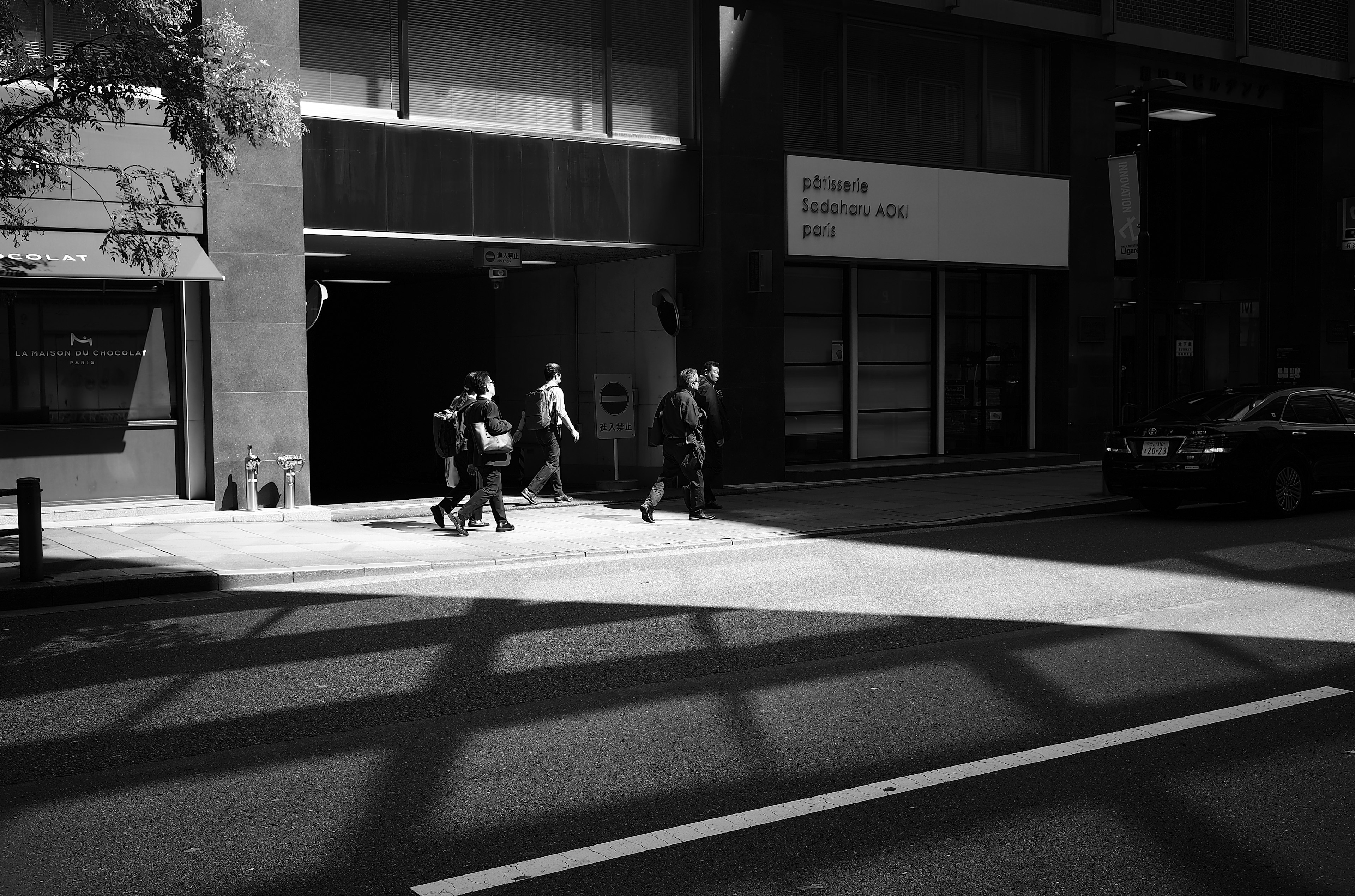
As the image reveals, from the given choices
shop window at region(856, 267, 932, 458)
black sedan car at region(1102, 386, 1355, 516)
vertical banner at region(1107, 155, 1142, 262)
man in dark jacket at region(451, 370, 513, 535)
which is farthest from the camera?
shop window at region(856, 267, 932, 458)

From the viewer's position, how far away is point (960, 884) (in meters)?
4.45

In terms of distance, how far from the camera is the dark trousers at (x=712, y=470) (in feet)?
53.1

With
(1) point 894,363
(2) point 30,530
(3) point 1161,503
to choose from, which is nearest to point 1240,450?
(3) point 1161,503

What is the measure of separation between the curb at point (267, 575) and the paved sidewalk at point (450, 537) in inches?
0.5

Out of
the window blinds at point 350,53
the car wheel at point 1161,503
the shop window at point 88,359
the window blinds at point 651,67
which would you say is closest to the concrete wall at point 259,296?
the window blinds at point 350,53

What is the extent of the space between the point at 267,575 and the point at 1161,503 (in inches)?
430

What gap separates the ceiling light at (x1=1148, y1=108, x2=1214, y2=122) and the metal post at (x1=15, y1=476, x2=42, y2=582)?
22464 mm

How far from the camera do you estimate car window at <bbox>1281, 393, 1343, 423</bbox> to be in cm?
1579

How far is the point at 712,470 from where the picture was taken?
1709 cm

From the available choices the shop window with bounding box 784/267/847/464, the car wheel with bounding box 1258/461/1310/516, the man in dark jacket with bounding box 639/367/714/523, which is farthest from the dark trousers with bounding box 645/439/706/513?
the car wheel with bounding box 1258/461/1310/516

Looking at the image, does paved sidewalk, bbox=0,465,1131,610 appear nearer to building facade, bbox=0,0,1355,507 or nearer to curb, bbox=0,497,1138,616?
curb, bbox=0,497,1138,616

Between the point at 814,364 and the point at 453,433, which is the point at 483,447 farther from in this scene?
the point at 814,364

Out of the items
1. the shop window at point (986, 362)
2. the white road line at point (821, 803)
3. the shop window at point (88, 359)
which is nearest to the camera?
the white road line at point (821, 803)

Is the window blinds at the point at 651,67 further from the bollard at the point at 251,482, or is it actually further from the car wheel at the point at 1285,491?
the car wheel at the point at 1285,491
